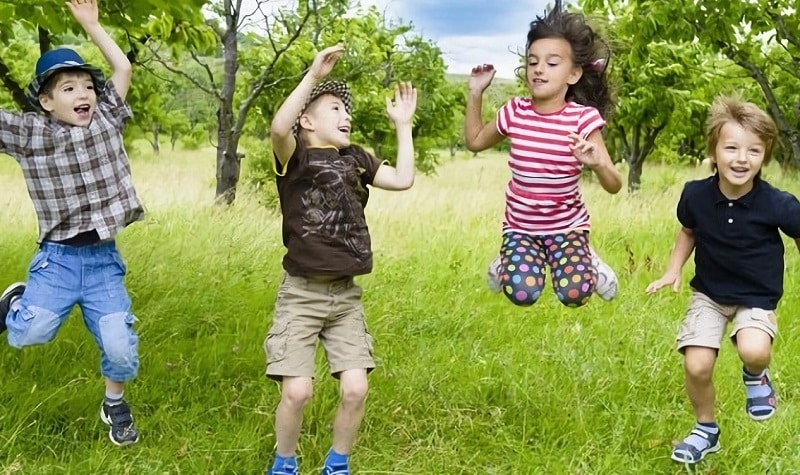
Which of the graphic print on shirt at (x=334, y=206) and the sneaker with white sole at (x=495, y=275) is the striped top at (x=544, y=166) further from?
the graphic print on shirt at (x=334, y=206)

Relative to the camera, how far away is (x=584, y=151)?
137 inches

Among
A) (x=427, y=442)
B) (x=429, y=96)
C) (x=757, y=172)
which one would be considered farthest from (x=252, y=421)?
(x=429, y=96)

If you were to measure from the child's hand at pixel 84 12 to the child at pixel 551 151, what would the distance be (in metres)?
1.67

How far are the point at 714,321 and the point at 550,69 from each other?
52.5 inches

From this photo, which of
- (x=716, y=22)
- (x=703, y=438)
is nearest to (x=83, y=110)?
(x=703, y=438)

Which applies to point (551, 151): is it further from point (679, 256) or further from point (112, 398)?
point (112, 398)

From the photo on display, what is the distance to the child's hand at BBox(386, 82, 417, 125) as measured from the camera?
3578 millimetres

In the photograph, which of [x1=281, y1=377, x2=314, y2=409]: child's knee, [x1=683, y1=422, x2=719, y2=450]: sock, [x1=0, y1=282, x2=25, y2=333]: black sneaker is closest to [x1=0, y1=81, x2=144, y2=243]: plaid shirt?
→ [x1=0, y1=282, x2=25, y2=333]: black sneaker

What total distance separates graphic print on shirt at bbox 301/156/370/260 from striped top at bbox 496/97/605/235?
0.73 m

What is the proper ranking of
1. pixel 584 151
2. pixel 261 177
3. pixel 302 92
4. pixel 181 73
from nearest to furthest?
pixel 302 92, pixel 584 151, pixel 181 73, pixel 261 177

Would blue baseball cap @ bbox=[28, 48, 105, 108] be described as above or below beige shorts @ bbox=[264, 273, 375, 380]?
above

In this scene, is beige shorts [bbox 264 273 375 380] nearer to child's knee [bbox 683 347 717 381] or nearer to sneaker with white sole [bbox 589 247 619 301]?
sneaker with white sole [bbox 589 247 619 301]

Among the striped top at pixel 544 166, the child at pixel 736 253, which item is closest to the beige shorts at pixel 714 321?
the child at pixel 736 253

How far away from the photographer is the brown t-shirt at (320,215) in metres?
A: 3.62
